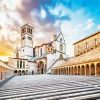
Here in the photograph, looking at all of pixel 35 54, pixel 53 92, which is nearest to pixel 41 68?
pixel 35 54

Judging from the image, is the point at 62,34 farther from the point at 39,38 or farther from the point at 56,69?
the point at 56,69

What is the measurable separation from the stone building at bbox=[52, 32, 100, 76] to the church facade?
9.12 meters

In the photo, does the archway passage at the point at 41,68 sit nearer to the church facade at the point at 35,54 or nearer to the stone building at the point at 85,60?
the church facade at the point at 35,54

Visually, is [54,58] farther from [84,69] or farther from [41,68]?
[84,69]

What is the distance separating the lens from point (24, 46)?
231 feet

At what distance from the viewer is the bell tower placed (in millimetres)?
70438

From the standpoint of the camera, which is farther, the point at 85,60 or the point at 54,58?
the point at 54,58

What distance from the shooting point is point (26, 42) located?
7038 centimetres

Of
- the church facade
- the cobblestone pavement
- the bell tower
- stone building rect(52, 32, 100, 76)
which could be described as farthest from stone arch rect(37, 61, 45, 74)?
the cobblestone pavement

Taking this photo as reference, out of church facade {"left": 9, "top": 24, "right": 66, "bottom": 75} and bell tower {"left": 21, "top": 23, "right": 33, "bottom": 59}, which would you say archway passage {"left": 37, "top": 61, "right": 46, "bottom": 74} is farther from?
bell tower {"left": 21, "top": 23, "right": 33, "bottom": 59}

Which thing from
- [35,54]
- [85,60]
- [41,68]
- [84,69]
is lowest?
[41,68]

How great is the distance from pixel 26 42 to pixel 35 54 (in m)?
6.67

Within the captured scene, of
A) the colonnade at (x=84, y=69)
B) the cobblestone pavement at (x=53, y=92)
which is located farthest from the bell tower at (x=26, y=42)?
the cobblestone pavement at (x=53, y=92)

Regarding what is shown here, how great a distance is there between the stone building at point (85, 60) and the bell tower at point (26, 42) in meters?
A: 22.4
